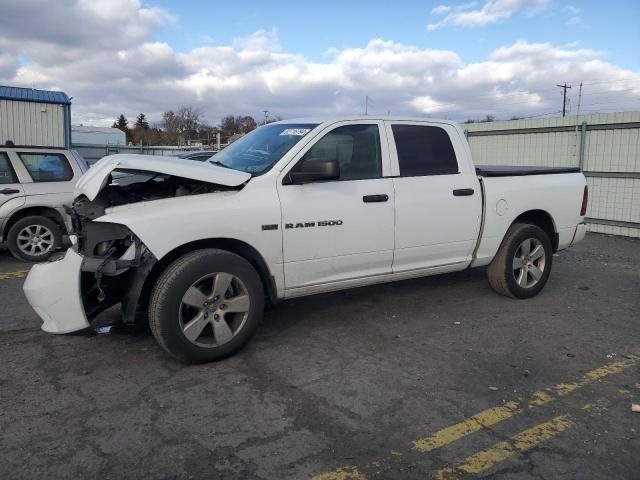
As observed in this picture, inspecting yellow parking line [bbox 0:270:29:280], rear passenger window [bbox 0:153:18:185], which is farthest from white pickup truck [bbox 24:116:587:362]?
rear passenger window [bbox 0:153:18:185]

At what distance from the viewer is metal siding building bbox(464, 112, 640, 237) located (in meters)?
10.6

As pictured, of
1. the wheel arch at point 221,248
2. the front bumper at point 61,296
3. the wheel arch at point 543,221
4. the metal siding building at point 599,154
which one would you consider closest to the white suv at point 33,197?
the front bumper at point 61,296

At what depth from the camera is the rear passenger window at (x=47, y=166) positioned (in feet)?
26.7

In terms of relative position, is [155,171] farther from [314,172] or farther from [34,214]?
[34,214]

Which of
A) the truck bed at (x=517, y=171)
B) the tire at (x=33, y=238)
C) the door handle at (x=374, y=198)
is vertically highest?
the truck bed at (x=517, y=171)

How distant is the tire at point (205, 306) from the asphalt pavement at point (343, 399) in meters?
0.19

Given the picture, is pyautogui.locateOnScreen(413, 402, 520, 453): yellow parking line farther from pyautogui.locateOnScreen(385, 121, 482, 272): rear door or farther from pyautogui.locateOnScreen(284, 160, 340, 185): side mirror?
pyautogui.locateOnScreen(284, 160, 340, 185): side mirror

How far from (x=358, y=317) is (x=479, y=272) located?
8.91 ft

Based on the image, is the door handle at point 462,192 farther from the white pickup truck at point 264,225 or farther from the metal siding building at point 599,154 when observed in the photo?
the metal siding building at point 599,154

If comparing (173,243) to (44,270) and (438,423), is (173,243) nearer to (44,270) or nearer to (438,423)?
(44,270)

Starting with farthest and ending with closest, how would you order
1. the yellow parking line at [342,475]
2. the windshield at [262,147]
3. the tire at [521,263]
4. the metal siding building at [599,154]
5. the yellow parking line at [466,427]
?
the metal siding building at [599,154] < the tire at [521,263] < the windshield at [262,147] < the yellow parking line at [466,427] < the yellow parking line at [342,475]

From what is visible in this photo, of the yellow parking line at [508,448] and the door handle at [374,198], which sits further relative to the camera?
the door handle at [374,198]

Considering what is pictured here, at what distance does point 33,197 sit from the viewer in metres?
7.98

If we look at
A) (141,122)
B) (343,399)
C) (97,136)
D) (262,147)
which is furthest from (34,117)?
(141,122)
